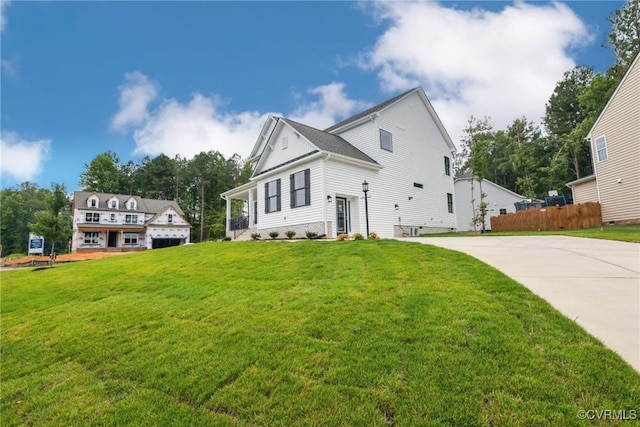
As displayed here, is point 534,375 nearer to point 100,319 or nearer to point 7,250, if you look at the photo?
point 100,319

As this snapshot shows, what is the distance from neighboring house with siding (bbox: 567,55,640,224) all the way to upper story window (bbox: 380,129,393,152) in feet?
33.8

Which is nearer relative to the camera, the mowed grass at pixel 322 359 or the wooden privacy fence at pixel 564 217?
the mowed grass at pixel 322 359

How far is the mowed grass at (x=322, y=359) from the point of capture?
202 cm

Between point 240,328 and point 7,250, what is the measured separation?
54050 mm

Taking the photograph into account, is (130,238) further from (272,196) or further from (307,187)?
(307,187)

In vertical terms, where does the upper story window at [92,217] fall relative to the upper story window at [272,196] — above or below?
above

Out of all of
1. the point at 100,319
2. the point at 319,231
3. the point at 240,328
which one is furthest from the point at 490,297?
the point at 319,231

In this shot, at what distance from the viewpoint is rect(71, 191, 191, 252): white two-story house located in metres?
33.0

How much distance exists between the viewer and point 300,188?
13805 mm

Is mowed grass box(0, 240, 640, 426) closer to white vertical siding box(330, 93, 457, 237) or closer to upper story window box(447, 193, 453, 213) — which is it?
white vertical siding box(330, 93, 457, 237)

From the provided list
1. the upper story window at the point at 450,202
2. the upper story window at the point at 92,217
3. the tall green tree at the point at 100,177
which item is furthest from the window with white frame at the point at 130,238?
the upper story window at the point at 450,202

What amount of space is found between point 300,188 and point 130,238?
1245 inches

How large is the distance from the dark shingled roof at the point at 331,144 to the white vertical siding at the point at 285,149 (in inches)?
10.5

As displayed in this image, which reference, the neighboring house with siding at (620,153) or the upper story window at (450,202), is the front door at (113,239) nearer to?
the upper story window at (450,202)
